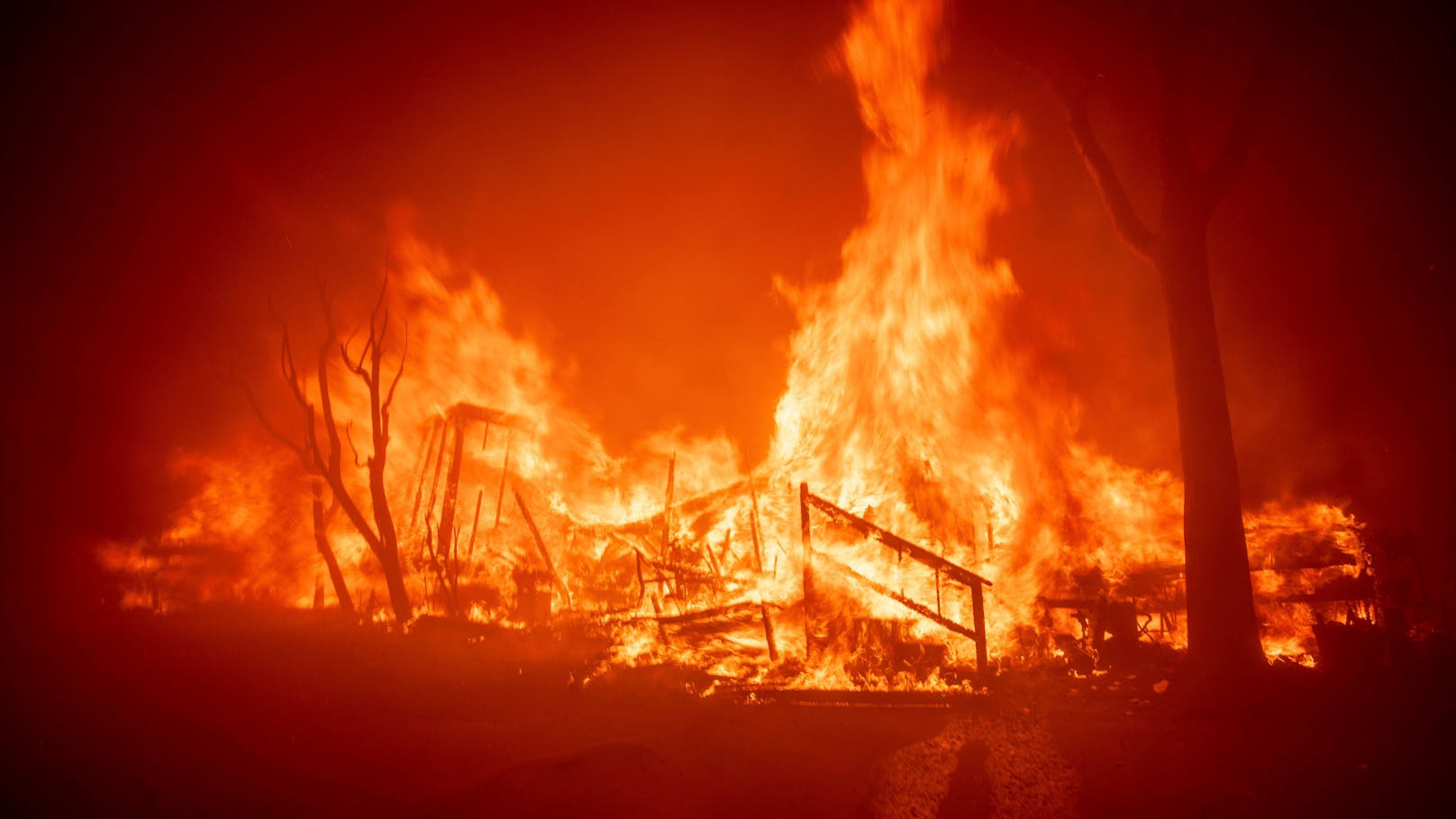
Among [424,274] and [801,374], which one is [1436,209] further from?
[424,274]

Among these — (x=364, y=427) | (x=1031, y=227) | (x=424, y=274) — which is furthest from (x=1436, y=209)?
(x=364, y=427)

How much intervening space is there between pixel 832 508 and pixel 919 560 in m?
1.77

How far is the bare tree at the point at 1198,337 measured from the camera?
8.73 metres

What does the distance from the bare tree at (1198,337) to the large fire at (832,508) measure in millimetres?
1988

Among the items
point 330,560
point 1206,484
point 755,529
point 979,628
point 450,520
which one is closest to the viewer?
point 1206,484

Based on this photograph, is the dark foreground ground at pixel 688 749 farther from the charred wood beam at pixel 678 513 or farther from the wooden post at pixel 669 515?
the charred wood beam at pixel 678 513

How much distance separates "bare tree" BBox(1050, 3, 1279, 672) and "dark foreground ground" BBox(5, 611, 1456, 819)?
1061 millimetres

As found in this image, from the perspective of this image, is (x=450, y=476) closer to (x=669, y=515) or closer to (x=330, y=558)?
(x=330, y=558)

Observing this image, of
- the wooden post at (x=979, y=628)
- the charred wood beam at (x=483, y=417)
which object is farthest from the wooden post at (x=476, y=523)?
the wooden post at (x=979, y=628)

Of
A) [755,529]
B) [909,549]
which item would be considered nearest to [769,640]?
[909,549]

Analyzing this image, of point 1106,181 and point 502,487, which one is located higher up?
point 1106,181

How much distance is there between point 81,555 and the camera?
22891mm

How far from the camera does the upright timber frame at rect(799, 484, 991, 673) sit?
952 cm

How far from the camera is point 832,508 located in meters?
11.0
